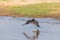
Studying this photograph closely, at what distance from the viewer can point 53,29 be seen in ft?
53.4

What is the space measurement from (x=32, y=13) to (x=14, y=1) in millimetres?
4005

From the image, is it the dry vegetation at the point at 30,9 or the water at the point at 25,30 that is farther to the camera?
the dry vegetation at the point at 30,9

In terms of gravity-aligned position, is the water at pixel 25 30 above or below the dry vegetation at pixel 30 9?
above

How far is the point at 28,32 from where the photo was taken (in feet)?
50.2

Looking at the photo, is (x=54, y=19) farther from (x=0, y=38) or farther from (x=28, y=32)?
(x=0, y=38)

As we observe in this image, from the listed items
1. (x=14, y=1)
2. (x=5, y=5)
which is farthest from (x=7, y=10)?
(x=14, y=1)

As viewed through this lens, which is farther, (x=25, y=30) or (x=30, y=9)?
(x=30, y=9)

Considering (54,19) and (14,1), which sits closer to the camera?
(54,19)

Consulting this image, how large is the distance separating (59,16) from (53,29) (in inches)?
209

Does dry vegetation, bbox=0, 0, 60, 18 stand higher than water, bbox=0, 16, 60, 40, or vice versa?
water, bbox=0, 16, 60, 40

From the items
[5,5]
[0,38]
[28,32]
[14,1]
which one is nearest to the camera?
[0,38]

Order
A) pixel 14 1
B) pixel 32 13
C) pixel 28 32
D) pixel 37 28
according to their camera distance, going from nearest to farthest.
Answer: pixel 28 32 → pixel 37 28 → pixel 32 13 → pixel 14 1

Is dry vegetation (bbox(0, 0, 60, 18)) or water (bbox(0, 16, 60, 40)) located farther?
dry vegetation (bbox(0, 0, 60, 18))

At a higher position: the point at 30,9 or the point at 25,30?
the point at 25,30
